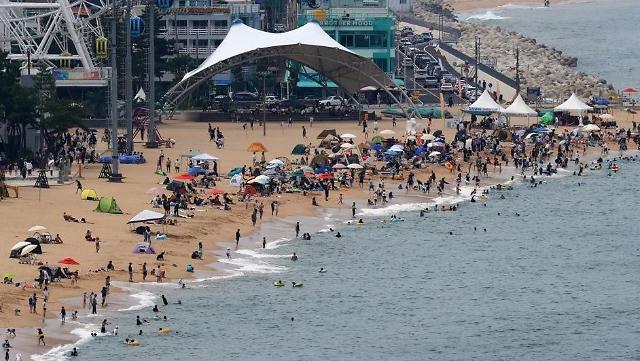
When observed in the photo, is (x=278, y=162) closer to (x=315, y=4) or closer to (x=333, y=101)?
(x=333, y=101)

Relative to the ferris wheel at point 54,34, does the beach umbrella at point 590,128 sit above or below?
below

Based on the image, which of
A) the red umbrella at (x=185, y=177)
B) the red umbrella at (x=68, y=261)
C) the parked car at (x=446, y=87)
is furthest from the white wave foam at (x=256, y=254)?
the parked car at (x=446, y=87)

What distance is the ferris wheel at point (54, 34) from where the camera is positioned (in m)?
133

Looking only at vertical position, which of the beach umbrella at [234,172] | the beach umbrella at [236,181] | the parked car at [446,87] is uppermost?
the parked car at [446,87]

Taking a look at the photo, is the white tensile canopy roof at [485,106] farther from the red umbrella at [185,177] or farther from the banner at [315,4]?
the red umbrella at [185,177]

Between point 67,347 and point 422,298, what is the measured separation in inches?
734

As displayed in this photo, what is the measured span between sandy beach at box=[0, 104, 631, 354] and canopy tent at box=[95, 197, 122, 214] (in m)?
0.46

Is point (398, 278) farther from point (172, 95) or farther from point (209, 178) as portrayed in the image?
point (172, 95)

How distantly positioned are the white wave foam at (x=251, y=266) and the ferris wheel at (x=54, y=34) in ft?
182

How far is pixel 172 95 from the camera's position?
443 ft

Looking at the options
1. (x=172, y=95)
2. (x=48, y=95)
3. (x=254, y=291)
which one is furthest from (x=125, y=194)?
(x=172, y=95)

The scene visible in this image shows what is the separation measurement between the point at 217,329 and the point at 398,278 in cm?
1474

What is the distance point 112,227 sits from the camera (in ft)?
267

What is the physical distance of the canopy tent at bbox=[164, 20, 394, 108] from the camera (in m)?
128
